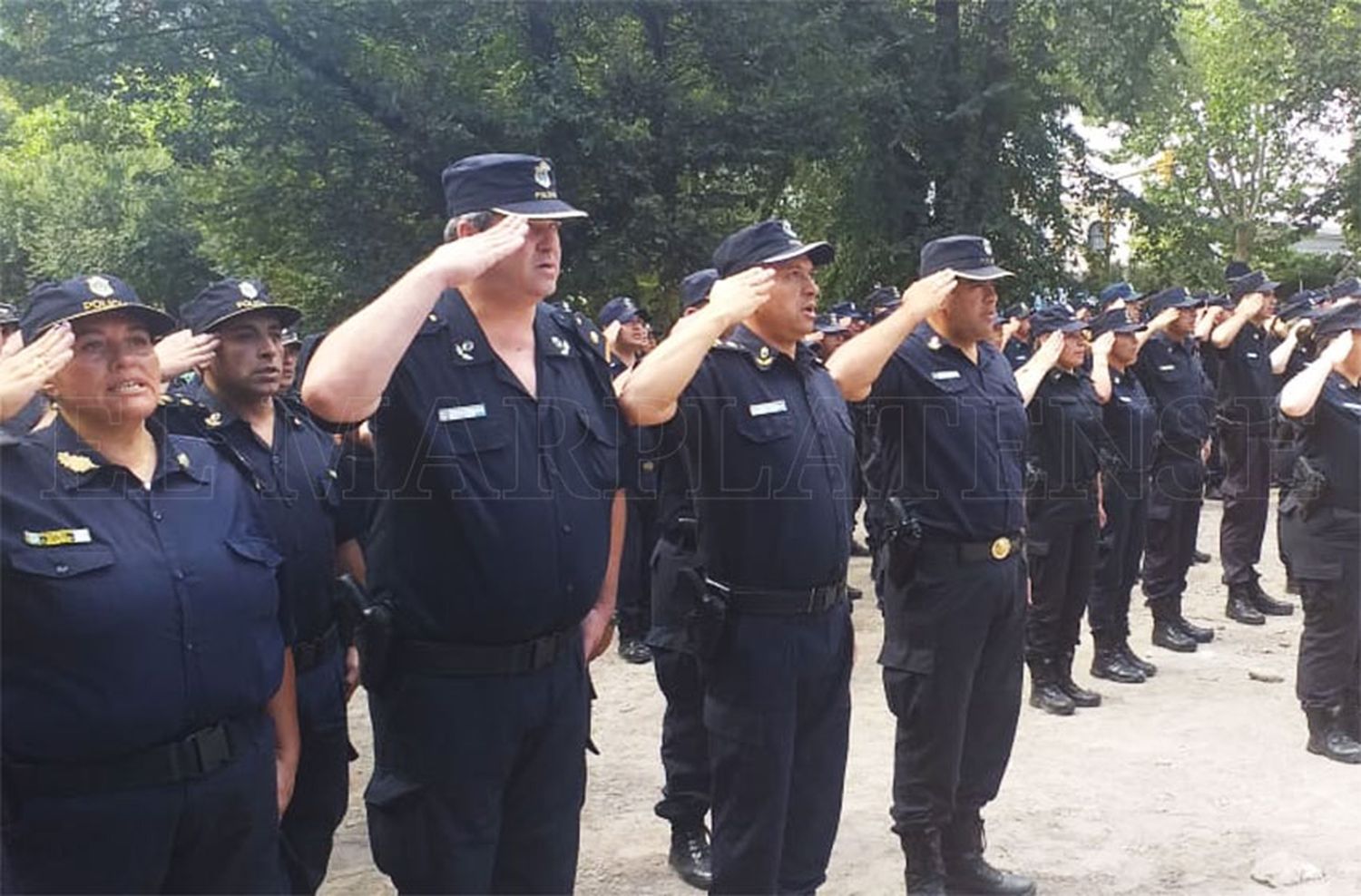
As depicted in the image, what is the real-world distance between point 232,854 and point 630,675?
497 cm

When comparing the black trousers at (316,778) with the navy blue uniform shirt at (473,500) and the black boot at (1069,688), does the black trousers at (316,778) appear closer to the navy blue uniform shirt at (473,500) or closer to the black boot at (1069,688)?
the navy blue uniform shirt at (473,500)

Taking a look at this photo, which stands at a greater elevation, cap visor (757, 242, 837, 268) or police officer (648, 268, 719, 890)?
cap visor (757, 242, 837, 268)

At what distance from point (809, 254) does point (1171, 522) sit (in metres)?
5.19

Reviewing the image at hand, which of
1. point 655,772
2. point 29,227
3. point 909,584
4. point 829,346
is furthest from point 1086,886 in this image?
point 29,227

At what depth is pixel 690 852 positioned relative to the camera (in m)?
4.75

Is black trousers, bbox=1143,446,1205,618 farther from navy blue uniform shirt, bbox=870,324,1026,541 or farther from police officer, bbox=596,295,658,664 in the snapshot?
navy blue uniform shirt, bbox=870,324,1026,541

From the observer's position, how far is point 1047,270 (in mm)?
18984

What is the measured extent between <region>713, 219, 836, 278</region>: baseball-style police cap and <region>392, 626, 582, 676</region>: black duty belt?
1486 millimetres

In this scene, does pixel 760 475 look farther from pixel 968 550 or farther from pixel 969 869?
pixel 969 869

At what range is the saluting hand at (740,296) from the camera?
327 centimetres

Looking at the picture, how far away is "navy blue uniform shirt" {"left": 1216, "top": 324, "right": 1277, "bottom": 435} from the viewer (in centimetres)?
924

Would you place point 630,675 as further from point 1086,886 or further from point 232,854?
point 232,854

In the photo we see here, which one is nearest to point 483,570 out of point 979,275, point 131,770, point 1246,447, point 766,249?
point 131,770

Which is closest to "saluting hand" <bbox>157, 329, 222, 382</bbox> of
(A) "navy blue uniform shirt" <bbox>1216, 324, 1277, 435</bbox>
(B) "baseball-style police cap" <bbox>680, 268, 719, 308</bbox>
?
(B) "baseball-style police cap" <bbox>680, 268, 719, 308</bbox>
